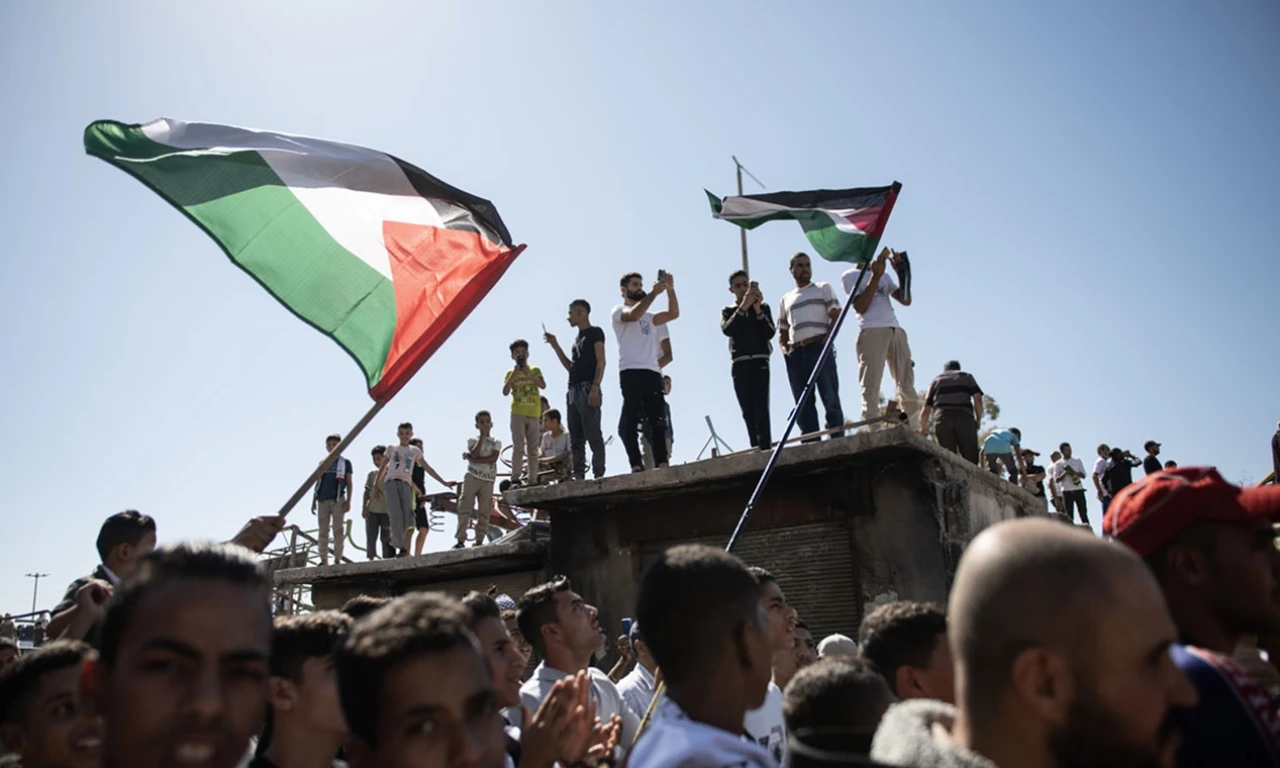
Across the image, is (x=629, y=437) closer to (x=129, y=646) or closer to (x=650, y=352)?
(x=650, y=352)

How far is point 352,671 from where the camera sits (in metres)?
2.40

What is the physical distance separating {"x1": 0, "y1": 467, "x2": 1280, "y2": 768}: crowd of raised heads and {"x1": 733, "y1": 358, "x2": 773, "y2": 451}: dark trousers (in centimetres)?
576

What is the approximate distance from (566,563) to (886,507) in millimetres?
3695

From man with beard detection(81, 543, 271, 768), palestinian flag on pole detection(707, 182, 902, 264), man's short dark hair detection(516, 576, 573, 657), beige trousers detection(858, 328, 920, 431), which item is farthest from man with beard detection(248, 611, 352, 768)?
beige trousers detection(858, 328, 920, 431)

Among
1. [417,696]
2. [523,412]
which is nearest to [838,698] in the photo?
[417,696]

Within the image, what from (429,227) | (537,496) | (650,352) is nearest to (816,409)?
(650,352)

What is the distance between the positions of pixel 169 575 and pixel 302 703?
0.98 meters

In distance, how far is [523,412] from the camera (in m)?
12.0

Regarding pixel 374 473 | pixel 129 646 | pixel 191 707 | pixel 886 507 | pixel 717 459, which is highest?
pixel 374 473

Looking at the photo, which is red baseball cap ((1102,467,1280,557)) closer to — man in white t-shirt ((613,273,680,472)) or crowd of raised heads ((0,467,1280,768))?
crowd of raised heads ((0,467,1280,768))

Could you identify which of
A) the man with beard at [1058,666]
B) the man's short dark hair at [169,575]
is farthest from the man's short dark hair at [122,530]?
the man with beard at [1058,666]

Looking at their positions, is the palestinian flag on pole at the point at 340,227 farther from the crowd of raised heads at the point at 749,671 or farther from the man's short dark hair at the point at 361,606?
the crowd of raised heads at the point at 749,671

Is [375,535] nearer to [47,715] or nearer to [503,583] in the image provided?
[503,583]

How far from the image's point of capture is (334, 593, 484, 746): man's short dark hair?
2.36m
